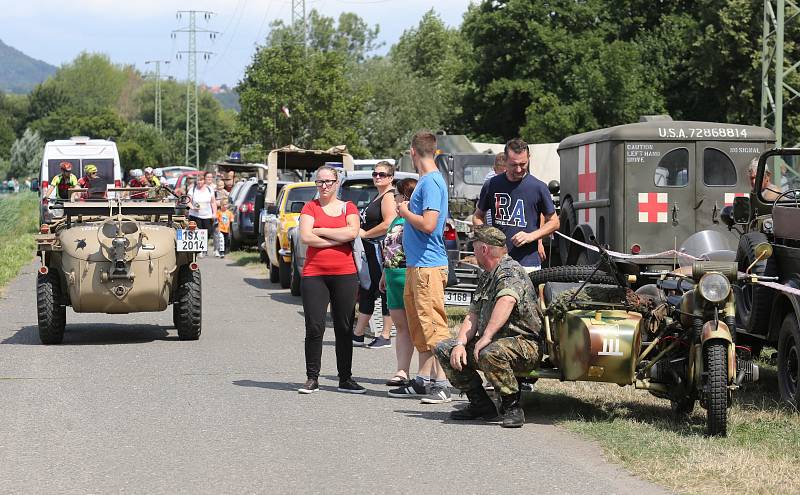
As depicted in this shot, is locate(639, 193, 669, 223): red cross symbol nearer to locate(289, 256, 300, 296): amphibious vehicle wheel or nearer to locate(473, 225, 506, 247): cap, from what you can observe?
locate(289, 256, 300, 296): amphibious vehicle wheel

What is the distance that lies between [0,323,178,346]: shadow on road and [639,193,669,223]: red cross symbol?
216 inches

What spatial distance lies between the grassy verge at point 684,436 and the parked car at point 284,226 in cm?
1014

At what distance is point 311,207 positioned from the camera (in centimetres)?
1071

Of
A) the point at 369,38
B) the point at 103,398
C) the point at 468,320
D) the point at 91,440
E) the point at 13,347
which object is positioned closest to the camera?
the point at 91,440

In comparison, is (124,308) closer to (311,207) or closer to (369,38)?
(311,207)

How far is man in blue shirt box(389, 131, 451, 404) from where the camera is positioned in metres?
9.99

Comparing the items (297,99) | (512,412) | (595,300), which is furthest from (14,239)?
(595,300)

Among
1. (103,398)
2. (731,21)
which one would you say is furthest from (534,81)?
(103,398)

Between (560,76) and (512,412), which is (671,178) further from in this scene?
(560,76)

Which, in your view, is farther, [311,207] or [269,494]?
[311,207]

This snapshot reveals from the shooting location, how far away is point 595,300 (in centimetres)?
917

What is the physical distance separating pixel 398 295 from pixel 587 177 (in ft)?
19.5

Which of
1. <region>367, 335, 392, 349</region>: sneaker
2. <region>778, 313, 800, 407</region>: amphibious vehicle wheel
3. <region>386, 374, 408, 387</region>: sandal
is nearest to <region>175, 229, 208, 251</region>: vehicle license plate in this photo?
<region>367, 335, 392, 349</region>: sneaker

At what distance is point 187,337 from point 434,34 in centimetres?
9352
